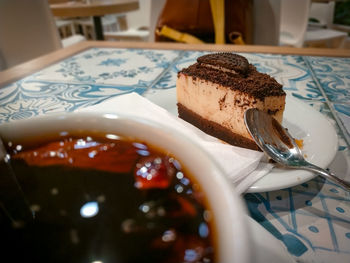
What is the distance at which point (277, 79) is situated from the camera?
0.94 meters

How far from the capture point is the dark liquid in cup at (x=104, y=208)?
0.62 feet

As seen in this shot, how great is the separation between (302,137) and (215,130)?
0.18 m

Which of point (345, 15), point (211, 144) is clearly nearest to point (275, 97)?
point (211, 144)

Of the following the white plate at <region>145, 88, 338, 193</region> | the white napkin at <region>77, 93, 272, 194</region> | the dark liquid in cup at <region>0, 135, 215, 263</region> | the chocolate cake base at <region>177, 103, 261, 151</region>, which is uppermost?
the dark liquid in cup at <region>0, 135, 215, 263</region>

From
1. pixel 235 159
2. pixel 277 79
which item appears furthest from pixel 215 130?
pixel 277 79

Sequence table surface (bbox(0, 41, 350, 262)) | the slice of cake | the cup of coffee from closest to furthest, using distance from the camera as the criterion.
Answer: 1. the cup of coffee
2. table surface (bbox(0, 41, 350, 262))
3. the slice of cake

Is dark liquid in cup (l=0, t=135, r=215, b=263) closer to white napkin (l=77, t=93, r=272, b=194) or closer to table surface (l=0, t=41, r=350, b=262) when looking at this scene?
white napkin (l=77, t=93, r=272, b=194)

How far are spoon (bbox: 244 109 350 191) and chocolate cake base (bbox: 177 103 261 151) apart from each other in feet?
0.16

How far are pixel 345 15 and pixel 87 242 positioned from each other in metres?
5.24

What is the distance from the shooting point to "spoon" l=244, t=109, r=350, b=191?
445 millimetres

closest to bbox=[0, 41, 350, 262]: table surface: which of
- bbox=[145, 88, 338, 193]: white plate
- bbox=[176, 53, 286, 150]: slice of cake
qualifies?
bbox=[145, 88, 338, 193]: white plate

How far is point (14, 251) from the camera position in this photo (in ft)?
0.62

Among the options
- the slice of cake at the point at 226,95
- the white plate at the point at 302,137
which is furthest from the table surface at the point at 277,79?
the slice of cake at the point at 226,95

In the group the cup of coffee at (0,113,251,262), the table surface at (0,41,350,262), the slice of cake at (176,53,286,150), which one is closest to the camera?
the cup of coffee at (0,113,251,262)
